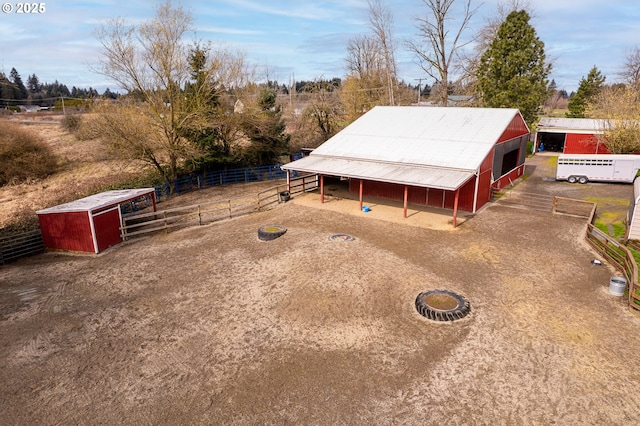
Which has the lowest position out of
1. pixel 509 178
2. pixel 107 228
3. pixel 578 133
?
pixel 107 228

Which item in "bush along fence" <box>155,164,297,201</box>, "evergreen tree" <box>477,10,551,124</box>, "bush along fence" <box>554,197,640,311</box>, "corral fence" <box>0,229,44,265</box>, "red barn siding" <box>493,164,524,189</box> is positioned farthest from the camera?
"evergreen tree" <box>477,10,551,124</box>

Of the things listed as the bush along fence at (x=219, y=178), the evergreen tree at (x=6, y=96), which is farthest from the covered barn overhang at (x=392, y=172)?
the evergreen tree at (x=6, y=96)

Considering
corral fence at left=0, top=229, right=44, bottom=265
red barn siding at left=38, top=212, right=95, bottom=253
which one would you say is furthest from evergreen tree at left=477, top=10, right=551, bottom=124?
corral fence at left=0, top=229, right=44, bottom=265

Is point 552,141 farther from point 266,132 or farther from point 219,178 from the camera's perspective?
point 219,178

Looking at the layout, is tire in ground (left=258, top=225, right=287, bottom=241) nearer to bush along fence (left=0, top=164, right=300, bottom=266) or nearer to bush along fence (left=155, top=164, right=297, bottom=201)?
bush along fence (left=0, top=164, right=300, bottom=266)

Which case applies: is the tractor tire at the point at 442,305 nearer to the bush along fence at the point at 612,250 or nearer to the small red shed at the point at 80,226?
the bush along fence at the point at 612,250

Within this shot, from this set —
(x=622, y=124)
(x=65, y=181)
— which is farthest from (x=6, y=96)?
(x=622, y=124)

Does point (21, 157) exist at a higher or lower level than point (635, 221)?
higher
